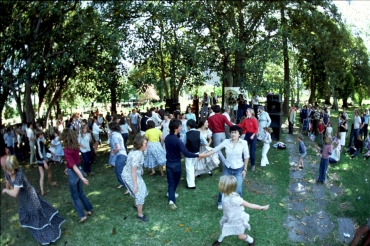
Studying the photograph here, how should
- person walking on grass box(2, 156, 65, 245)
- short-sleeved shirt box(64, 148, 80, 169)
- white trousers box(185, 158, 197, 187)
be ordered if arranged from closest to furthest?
person walking on grass box(2, 156, 65, 245)
short-sleeved shirt box(64, 148, 80, 169)
white trousers box(185, 158, 197, 187)

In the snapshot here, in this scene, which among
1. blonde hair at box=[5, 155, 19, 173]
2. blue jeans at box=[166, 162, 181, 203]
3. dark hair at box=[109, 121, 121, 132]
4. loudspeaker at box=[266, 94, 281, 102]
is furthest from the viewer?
loudspeaker at box=[266, 94, 281, 102]

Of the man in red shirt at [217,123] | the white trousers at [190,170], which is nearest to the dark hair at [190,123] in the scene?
the white trousers at [190,170]

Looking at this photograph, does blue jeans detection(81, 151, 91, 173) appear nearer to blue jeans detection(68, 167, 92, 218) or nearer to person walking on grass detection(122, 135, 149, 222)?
blue jeans detection(68, 167, 92, 218)

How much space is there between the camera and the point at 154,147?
7574 mm

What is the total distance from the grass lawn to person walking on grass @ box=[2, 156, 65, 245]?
0.84 feet

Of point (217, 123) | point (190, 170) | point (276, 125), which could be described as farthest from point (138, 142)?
point (276, 125)

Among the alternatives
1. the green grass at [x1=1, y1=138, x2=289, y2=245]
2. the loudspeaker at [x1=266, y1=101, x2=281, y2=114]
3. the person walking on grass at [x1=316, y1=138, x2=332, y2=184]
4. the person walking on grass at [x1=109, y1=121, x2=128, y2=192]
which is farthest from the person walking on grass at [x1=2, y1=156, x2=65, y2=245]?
the loudspeaker at [x1=266, y1=101, x2=281, y2=114]

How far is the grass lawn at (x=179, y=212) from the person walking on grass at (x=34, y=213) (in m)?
0.26

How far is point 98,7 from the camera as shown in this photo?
11992 mm

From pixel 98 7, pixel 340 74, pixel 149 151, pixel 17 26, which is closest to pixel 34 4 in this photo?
pixel 17 26

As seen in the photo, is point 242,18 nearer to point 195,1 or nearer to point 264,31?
point 264,31

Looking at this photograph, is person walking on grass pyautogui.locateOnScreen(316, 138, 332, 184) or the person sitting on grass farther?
person walking on grass pyautogui.locateOnScreen(316, 138, 332, 184)

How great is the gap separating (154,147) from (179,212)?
6.45 ft

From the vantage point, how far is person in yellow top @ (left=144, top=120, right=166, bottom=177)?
7.44 m
